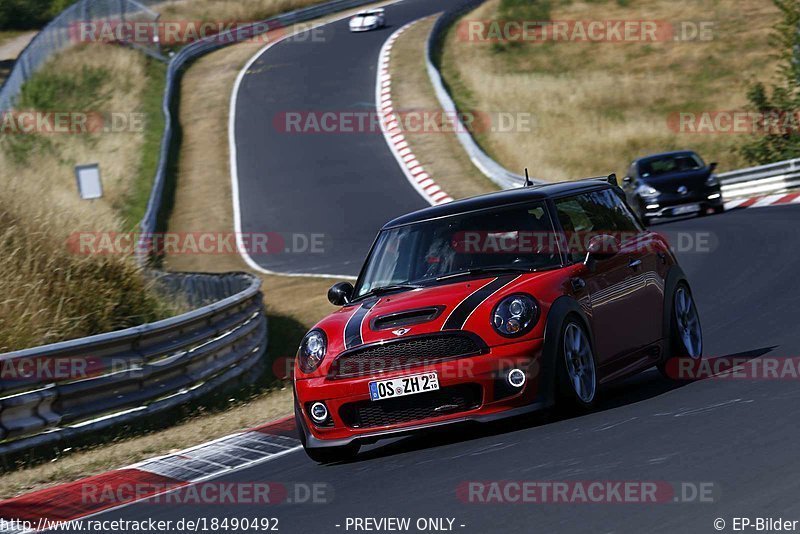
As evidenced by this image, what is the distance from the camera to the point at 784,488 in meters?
5.23

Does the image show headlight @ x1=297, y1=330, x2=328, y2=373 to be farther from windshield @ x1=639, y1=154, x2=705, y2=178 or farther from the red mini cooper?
windshield @ x1=639, y1=154, x2=705, y2=178

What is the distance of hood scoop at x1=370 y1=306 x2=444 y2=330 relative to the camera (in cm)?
738

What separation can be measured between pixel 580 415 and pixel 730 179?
22176mm

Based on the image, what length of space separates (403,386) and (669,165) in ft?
61.7

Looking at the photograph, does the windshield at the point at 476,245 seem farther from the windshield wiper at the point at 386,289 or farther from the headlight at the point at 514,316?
the headlight at the point at 514,316

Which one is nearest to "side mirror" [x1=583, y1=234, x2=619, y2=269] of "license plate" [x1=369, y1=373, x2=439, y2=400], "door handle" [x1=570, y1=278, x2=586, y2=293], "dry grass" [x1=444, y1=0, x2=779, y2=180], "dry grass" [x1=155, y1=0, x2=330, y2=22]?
"door handle" [x1=570, y1=278, x2=586, y2=293]

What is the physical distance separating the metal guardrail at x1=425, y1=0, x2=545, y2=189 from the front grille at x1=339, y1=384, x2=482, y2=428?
20.4m

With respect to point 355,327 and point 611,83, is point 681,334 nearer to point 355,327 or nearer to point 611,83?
point 355,327

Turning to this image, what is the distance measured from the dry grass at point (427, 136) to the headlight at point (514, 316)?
69.1 feet

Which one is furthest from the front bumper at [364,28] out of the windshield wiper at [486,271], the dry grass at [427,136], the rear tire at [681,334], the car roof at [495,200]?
the windshield wiper at [486,271]

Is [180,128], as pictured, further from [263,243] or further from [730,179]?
[730,179]

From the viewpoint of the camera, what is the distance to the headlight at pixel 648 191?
24.4m

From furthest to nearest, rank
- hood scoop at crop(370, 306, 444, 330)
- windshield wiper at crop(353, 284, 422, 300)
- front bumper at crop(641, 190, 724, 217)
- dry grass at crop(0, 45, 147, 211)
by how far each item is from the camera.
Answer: dry grass at crop(0, 45, 147, 211), front bumper at crop(641, 190, 724, 217), windshield wiper at crop(353, 284, 422, 300), hood scoop at crop(370, 306, 444, 330)

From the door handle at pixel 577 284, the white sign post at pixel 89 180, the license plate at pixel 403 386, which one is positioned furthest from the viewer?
the white sign post at pixel 89 180
